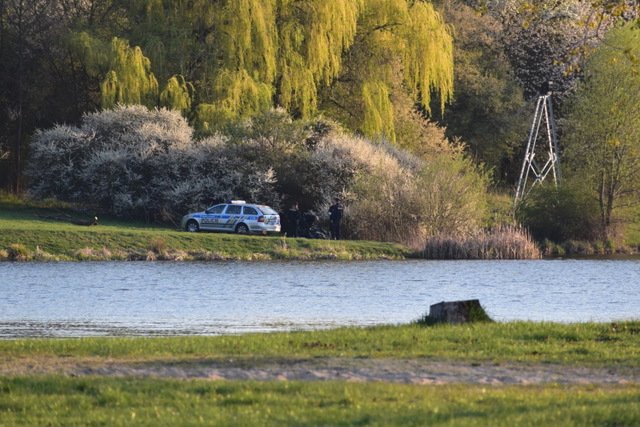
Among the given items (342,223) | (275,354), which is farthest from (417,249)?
(275,354)

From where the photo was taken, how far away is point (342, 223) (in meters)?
66.0

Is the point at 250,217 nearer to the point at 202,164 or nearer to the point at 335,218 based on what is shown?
the point at 335,218

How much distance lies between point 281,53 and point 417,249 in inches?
578

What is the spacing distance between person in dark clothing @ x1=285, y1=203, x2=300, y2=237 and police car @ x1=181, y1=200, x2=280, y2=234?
117 centimetres

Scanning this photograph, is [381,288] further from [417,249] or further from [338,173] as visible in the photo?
[338,173]

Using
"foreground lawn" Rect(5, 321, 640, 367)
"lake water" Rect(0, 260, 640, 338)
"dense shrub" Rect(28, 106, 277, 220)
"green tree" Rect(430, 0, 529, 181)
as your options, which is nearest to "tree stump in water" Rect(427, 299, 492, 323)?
"foreground lawn" Rect(5, 321, 640, 367)

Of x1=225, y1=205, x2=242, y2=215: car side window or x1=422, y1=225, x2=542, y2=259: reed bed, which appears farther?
x1=225, y1=205, x2=242, y2=215: car side window

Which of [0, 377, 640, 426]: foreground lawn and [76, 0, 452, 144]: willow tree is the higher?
[76, 0, 452, 144]: willow tree

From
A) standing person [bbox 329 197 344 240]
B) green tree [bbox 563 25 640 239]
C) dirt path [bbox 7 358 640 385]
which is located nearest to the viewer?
dirt path [bbox 7 358 640 385]

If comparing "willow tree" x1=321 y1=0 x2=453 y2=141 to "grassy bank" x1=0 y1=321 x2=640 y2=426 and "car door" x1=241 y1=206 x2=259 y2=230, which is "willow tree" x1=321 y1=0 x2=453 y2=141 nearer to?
"car door" x1=241 y1=206 x2=259 y2=230

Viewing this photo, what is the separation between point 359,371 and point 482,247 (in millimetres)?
44514

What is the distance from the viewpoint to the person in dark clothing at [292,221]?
6481cm

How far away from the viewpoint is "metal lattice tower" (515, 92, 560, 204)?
71.4 metres

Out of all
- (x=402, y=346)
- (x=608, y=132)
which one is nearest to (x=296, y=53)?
(x=608, y=132)
